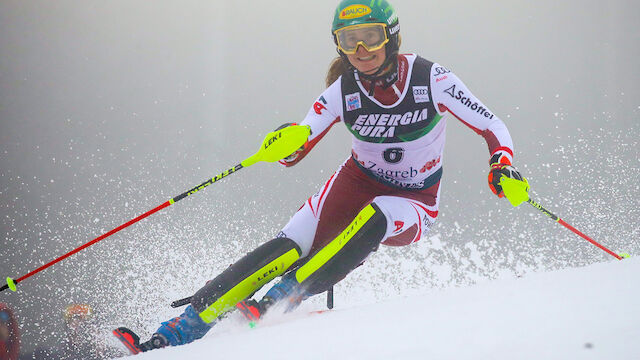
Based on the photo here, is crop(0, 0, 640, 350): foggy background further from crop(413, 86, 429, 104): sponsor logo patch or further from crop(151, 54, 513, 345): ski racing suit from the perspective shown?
crop(413, 86, 429, 104): sponsor logo patch

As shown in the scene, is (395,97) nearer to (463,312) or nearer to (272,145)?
(272,145)

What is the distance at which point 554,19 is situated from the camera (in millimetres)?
8125

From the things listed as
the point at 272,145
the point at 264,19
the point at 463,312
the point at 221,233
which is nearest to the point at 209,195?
the point at 221,233

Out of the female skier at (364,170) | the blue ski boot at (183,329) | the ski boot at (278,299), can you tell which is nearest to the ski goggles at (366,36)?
the female skier at (364,170)

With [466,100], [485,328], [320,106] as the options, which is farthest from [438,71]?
[485,328]

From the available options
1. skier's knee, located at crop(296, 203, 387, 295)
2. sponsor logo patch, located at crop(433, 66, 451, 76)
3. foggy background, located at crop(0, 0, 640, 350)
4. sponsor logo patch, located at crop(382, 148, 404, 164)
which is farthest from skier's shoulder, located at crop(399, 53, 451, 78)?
foggy background, located at crop(0, 0, 640, 350)

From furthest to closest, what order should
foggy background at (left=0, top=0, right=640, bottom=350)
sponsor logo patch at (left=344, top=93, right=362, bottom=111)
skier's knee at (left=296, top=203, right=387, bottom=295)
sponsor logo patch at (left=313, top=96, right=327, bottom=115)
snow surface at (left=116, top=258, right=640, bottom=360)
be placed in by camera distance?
foggy background at (left=0, top=0, right=640, bottom=350), sponsor logo patch at (left=313, top=96, right=327, bottom=115), sponsor logo patch at (left=344, top=93, right=362, bottom=111), skier's knee at (left=296, top=203, right=387, bottom=295), snow surface at (left=116, top=258, right=640, bottom=360)

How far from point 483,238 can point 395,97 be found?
19.0 ft

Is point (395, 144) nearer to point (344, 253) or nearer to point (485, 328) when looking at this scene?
point (344, 253)

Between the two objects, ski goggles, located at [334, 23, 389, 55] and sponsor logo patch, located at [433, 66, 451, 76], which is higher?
ski goggles, located at [334, 23, 389, 55]

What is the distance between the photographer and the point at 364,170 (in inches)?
112

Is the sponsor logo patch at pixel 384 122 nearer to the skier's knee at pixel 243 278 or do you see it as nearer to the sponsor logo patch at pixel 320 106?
the sponsor logo patch at pixel 320 106

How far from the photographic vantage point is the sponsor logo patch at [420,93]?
2.53 meters

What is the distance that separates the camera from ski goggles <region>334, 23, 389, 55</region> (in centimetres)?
249
